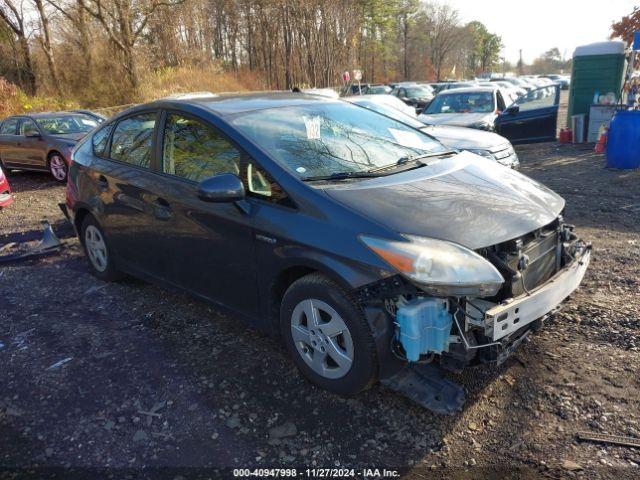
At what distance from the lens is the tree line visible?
2498 centimetres

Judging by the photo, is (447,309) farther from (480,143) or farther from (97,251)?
(480,143)

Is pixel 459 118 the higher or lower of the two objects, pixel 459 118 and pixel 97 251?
the higher

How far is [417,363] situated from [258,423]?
3.08 ft

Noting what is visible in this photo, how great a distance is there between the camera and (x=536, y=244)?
2959 mm

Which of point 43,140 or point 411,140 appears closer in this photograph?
point 411,140

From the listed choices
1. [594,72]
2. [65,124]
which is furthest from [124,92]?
[594,72]

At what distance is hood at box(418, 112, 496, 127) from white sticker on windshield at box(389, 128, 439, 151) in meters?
6.95

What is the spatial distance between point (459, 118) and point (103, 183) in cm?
878

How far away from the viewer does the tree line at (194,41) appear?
2498 centimetres

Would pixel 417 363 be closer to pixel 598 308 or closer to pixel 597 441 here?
pixel 597 441

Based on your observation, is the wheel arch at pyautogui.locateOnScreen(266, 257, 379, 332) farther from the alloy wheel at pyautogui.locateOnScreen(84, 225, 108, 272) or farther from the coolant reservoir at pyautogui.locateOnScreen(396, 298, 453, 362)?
the alloy wheel at pyautogui.locateOnScreen(84, 225, 108, 272)

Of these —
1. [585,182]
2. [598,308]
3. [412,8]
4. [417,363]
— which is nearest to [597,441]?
[417,363]

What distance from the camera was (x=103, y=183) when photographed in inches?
176

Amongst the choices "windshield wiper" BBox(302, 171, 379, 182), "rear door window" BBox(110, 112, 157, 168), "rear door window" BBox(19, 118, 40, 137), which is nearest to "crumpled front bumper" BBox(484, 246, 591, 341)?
"windshield wiper" BBox(302, 171, 379, 182)
